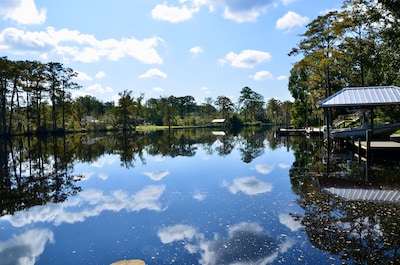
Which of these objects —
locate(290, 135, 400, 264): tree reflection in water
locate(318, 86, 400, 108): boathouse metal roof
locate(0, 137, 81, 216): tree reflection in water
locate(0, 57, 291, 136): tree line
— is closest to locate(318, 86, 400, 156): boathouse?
locate(318, 86, 400, 108): boathouse metal roof

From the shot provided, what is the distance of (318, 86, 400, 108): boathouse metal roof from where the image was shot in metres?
18.7

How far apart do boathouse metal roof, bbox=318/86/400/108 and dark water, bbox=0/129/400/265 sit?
14.0 ft

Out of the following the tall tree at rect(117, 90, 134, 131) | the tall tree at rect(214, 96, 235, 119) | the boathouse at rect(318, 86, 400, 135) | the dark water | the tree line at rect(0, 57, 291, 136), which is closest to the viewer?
the dark water

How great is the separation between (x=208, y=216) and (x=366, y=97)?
15650 millimetres

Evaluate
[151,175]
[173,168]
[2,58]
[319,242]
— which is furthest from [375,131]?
[2,58]

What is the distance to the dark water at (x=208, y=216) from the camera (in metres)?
6.60

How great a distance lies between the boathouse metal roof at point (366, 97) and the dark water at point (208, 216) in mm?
4269

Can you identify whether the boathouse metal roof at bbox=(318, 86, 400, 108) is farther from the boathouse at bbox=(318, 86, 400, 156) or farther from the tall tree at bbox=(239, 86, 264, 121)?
the tall tree at bbox=(239, 86, 264, 121)

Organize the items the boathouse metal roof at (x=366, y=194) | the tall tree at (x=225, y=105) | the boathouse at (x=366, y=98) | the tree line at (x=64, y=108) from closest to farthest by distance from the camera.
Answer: the boathouse metal roof at (x=366, y=194) < the boathouse at (x=366, y=98) < the tree line at (x=64, y=108) < the tall tree at (x=225, y=105)

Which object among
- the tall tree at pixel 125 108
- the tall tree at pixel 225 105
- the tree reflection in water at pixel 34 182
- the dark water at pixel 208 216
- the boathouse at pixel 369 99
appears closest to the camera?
the dark water at pixel 208 216

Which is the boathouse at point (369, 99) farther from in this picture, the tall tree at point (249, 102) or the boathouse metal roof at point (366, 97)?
the tall tree at point (249, 102)

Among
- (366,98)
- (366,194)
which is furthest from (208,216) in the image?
(366,98)

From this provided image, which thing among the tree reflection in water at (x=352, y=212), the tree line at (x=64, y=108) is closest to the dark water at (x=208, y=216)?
the tree reflection in water at (x=352, y=212)

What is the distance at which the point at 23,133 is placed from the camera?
57844mm
